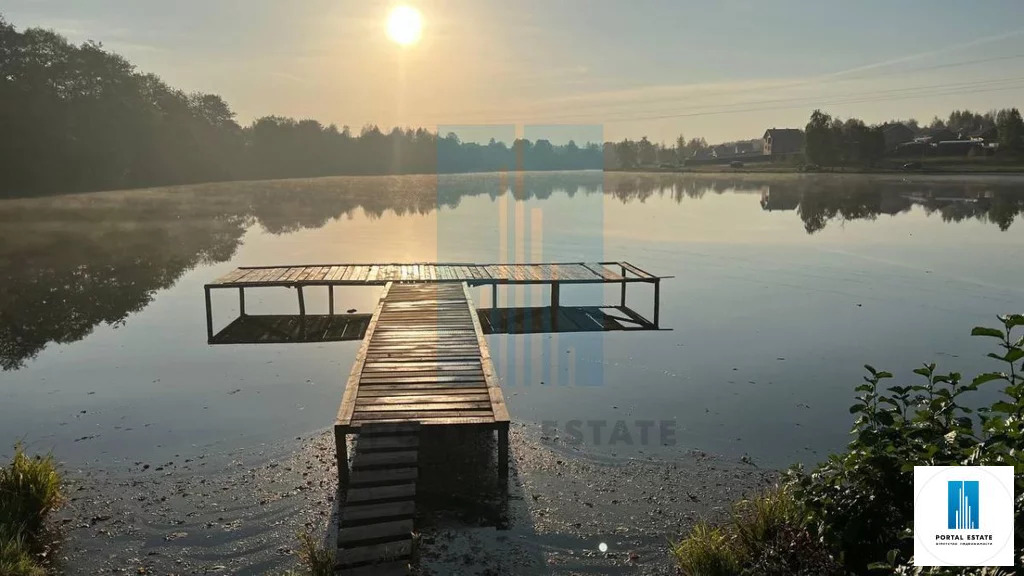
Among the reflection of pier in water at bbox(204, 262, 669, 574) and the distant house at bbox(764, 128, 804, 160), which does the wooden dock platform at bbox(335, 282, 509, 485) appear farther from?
the distant house at bbox(764, 128, 804, 160)

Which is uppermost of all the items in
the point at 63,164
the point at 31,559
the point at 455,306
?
the point at 63,164

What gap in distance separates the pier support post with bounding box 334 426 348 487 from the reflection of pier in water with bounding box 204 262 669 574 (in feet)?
0.04

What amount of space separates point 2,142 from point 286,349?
2460 inches

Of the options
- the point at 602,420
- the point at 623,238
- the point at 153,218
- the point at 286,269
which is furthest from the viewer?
the point at 153,218

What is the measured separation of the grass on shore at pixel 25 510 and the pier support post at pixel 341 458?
322 cm

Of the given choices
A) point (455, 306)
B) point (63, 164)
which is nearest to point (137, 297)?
point (455, 306)

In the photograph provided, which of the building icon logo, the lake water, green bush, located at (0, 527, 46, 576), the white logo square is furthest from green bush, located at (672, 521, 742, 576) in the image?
green bush, located at (0, 527, 46, 576)

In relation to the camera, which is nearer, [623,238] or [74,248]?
[74,248]

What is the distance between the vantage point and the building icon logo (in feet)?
16.2

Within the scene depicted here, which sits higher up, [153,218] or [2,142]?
[2,142]

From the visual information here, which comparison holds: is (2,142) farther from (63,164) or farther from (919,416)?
(919,416)

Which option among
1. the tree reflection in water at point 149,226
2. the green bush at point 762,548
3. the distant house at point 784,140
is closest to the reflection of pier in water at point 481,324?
the tree reflection in water at point 149,226

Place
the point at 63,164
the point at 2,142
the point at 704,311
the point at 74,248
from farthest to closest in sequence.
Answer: the point at 63,164, the point at 2,142, the point at 74,248, the point at 704,311

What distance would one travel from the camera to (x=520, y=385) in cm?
1348
